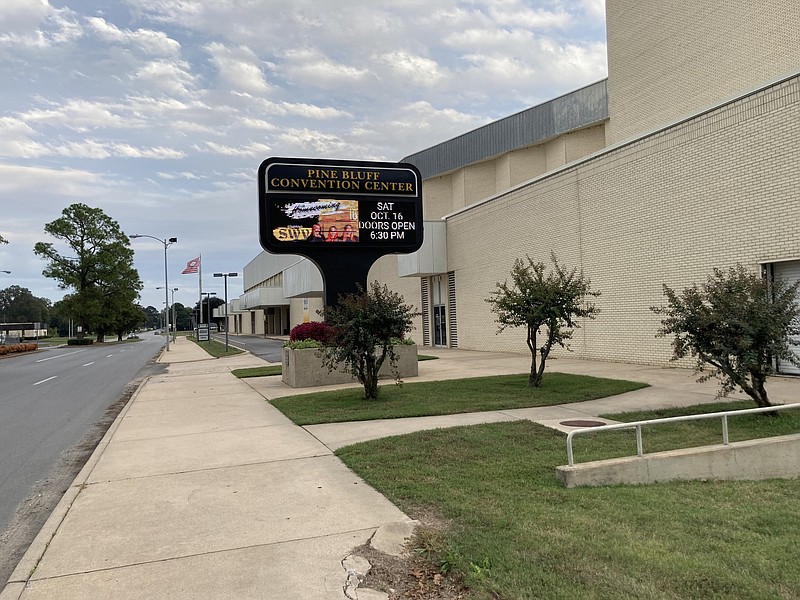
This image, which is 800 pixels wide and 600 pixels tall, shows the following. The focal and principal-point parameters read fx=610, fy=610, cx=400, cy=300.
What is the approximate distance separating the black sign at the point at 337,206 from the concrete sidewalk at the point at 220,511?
22.3ft

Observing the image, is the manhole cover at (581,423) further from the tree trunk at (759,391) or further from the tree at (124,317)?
the tree at (124,317)

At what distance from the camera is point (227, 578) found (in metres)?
4.13

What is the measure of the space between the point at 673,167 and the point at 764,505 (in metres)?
13.2

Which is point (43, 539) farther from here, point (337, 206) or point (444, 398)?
point (337, 206)

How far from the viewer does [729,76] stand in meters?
18.9

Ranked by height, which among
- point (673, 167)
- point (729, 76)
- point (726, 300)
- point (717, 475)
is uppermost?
point (729, 76)

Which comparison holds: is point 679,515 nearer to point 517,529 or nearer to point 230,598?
point 517,529

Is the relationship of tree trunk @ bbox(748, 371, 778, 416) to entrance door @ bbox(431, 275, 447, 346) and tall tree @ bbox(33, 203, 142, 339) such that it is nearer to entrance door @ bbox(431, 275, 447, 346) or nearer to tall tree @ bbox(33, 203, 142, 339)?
entrance door @ bbox(431, 275, 447, 346)

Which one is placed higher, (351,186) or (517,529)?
(351,186)

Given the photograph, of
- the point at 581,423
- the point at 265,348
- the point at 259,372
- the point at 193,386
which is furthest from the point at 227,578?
the point at 265,348

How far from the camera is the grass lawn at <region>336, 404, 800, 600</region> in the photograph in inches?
147

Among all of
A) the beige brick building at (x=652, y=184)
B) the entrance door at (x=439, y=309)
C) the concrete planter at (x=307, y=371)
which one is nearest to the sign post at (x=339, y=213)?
the concrete planter at (x=307, y=371)

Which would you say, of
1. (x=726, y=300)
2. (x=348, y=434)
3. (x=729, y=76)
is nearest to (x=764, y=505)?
(x=726, y=300)

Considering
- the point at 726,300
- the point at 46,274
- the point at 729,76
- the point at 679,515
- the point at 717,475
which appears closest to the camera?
the point at 679,515
